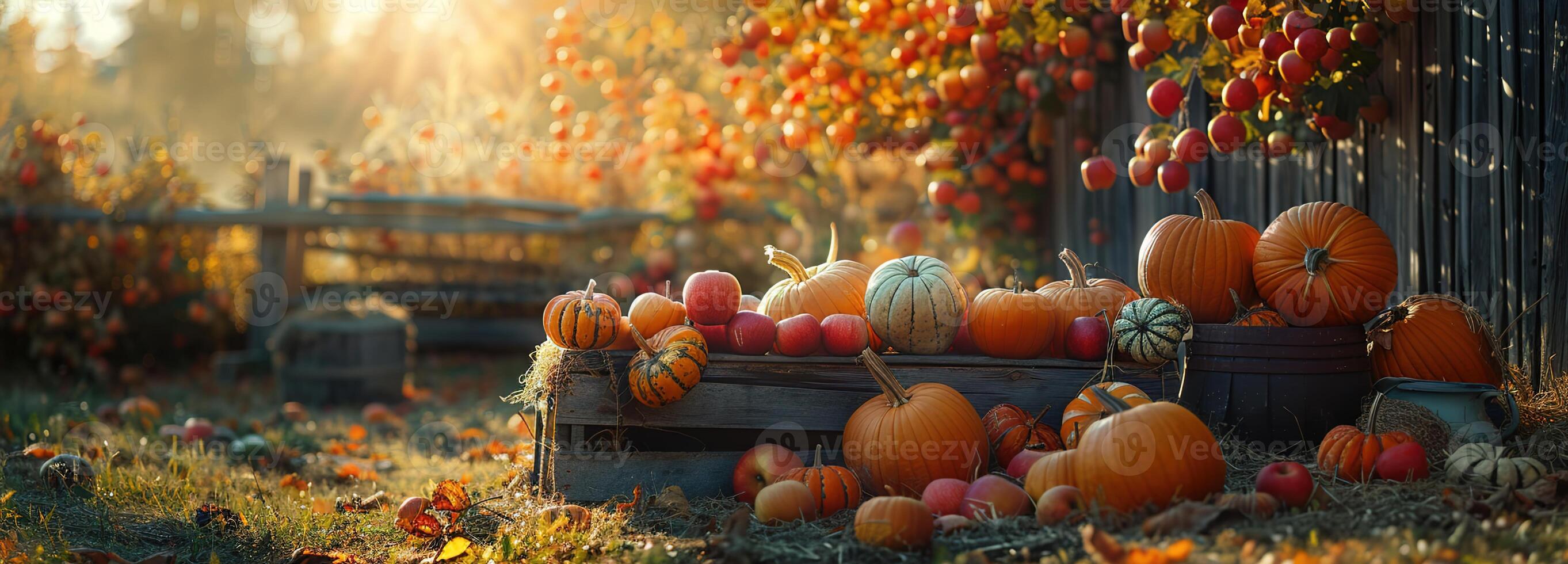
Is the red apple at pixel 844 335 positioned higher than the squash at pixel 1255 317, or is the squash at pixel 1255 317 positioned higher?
the squash at pixel 1255 317

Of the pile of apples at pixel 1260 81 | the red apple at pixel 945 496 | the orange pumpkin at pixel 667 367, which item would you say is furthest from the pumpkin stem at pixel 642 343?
the pile of apples at pixel 1260 81

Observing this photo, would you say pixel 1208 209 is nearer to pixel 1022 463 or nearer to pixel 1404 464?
pixel 1404 464

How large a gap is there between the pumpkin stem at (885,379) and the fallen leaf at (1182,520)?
3.03ft

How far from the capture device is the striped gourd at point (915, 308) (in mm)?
3320

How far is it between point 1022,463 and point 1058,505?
45 cm

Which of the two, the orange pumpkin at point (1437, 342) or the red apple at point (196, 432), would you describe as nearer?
the orange pumpkin at point (1437, 342)

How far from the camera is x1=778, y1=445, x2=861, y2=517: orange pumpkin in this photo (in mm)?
2848

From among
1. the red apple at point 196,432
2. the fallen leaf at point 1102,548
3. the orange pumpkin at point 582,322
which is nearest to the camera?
the fallen leaf at point 1102,548

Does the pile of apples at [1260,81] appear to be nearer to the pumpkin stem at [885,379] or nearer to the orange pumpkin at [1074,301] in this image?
the orange pumpkin at [1074,301]

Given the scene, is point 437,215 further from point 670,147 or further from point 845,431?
point 845,431

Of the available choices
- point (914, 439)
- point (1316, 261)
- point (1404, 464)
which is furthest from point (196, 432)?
point (1404, 464)

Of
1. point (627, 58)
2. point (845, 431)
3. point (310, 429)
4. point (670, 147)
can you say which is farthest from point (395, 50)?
point (845, 431)

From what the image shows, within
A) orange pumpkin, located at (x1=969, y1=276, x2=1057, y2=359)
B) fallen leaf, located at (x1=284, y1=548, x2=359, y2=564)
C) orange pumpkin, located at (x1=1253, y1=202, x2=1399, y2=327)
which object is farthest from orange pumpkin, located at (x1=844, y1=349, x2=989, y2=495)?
fallen leaf, located at (x1=284, y1=548, x2=359, y2=564)

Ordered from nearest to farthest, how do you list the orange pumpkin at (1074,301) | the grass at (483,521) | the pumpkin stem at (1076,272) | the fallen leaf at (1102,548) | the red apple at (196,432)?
the fallen leaf at (1102,548), the grass at (483,521), the orange pumpkin at (1074,301), the pumpkin stem at (1076,272), the red apple at (196,432)
